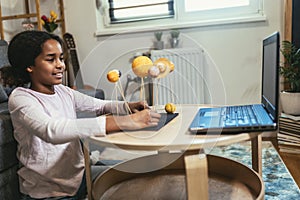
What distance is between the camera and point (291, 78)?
226 centimetres

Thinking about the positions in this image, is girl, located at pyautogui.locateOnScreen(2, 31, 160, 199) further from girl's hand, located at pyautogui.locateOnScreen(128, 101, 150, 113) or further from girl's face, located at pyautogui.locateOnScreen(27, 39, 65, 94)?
girl's hand, located at pyautogui.locateOnScreen(128, 101, 150, 113)

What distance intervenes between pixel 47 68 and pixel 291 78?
1703 millimetres

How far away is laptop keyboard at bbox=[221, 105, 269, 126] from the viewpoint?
3.25ft

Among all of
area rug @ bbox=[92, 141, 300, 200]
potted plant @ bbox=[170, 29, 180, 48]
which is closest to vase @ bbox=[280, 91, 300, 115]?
area rug @ bbox=[92, 141, 300, 200]

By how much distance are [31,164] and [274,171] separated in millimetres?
1362

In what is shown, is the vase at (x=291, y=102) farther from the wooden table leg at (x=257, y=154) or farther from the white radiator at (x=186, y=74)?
the wooden table leg at (x=257, y=154)

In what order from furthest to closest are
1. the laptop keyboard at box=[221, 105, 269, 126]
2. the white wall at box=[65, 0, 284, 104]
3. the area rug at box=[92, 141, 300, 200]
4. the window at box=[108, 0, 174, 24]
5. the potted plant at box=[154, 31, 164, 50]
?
the window at box=[108, 0, 174, 24]
the potted plant at box=[154, 31, 164, 50]
the white wall at box=[65, 0, 284, 104]
the area rug at box=[92, 141, 300, 200]
the laptop keyboard at box=[221, 105, 269, 126]

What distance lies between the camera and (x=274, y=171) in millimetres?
1908

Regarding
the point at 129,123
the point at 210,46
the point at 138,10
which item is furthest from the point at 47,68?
the point at 138,10

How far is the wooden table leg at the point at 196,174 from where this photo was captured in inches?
34.7

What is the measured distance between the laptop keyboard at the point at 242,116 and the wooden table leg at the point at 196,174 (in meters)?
0.17

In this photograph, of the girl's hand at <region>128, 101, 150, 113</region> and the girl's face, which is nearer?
the girl's face

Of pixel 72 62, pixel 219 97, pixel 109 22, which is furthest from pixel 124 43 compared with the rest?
pixel 219 97

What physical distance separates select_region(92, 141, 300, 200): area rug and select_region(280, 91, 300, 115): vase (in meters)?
0.28
